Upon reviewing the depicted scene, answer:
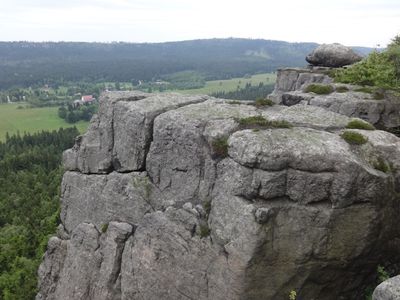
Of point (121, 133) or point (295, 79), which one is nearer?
point (121, 133)

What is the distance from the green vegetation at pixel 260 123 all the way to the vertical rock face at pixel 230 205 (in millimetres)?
226

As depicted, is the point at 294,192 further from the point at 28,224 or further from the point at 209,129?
the point at 28,224

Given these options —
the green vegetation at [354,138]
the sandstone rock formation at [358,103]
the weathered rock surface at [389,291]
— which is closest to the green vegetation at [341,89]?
the sandstone rock formation at [358,103]

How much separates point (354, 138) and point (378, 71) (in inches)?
534

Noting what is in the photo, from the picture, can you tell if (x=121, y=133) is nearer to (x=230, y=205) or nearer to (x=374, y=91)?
(x=230, y=205)

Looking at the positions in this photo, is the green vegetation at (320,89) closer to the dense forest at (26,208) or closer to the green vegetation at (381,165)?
the green vegetation at (381,165)

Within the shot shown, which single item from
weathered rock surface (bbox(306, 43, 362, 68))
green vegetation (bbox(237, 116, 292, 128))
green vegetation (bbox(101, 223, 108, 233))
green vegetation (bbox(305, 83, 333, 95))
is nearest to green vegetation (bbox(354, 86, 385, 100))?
green vegetation (bbox(305, 83, 333, 95))

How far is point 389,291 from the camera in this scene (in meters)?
13.8

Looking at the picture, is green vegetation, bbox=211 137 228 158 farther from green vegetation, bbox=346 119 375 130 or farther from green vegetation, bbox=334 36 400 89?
green vegetation, bbox=334 36 400 89

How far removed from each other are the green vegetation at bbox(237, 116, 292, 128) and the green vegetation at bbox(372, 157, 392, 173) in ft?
13.7

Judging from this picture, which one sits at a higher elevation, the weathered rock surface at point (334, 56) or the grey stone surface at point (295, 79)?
the weathered rock surface at point (334, 56)

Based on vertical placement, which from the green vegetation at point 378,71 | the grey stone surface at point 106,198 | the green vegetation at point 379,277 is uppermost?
the green vegetation at point 378,71

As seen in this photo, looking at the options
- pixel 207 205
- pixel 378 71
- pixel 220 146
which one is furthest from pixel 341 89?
pixel 207 205

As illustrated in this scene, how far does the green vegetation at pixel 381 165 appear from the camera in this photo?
739 inches
